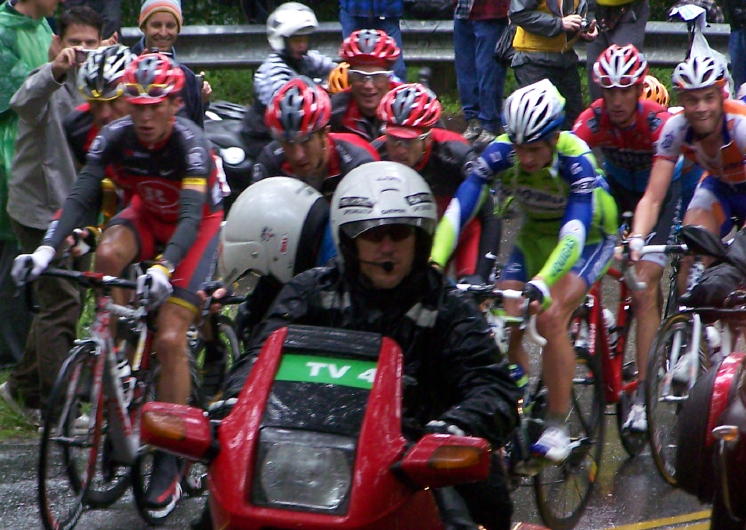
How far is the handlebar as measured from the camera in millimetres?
5938

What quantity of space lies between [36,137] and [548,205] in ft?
9.98

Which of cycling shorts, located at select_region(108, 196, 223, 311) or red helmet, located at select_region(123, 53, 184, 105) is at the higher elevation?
red helmet, located at select_region(123, 53, 184, 105)

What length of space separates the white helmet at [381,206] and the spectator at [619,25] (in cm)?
819

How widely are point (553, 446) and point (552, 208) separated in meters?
1.21

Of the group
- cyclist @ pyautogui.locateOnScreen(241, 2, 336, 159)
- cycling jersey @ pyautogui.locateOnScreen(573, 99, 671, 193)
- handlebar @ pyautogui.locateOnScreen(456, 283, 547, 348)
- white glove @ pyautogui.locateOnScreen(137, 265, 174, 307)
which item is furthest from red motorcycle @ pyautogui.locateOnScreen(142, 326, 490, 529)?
cyclist @ pyautogui.locateOnScreen(241, 2, 336, 159)

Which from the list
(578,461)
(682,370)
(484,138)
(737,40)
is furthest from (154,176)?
(737,40)

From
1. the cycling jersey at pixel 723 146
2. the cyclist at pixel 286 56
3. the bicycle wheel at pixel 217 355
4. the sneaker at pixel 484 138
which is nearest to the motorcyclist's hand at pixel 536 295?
the bicycle wheel at pixel 217 355

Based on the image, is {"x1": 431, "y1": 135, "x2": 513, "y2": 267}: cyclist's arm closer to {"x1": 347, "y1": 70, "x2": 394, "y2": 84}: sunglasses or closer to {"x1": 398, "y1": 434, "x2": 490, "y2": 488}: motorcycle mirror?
{"x1": 347, "y1": 70, "x2": 394, "y2": 84}: sunglasses

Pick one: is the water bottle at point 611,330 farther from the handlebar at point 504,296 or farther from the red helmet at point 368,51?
the red helmet at point 368,51

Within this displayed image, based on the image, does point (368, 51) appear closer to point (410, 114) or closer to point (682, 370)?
point (410, 114)

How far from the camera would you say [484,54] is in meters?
12.6

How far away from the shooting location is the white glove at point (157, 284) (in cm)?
626

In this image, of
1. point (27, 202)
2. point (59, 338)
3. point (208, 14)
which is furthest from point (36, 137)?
point (208, 14)

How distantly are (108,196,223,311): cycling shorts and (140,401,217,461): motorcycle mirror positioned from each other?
3.30m
